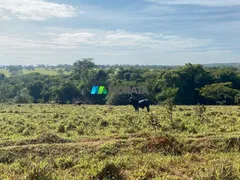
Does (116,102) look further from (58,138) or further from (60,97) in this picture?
(58,138)

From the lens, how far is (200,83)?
A: 53.3 meters

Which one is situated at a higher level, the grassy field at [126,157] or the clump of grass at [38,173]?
the clump of grass at [38,173]

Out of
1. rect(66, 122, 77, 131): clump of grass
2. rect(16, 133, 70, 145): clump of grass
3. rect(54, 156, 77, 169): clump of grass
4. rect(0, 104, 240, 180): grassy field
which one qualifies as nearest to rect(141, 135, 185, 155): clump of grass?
rect(0, 104, 240, 180): grassy field

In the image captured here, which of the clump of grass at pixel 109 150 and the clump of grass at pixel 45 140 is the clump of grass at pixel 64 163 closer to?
the clump of grass at pixel 109 150

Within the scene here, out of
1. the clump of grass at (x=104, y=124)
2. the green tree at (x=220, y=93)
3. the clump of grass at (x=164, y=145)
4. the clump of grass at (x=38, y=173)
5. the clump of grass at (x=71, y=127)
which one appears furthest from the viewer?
the green tree at (x=220, y=93)

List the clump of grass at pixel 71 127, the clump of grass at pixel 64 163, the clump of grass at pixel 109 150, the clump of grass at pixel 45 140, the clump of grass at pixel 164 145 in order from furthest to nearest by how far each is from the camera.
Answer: the clump of grass at pixel 71 127 → the clump of grass at pixel 45 140 → the clump of grass at pixel 164 145 → the clump of grass at pixel 109 150 → the clump of grass at pixel 64 163

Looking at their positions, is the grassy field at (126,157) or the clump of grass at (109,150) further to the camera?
the clump of grass at (109,150)

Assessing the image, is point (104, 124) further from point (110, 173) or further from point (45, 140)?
point (110, 173)

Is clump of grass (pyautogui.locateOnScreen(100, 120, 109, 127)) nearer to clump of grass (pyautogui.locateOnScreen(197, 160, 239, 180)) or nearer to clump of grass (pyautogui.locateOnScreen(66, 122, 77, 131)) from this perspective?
clump of grass (pyautogui.locateOnScreen(66, 122, 77, 131))

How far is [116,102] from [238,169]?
37775mm

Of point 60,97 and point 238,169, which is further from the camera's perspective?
point 60,97

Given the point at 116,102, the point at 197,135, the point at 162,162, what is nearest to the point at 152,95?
the point at 116,102

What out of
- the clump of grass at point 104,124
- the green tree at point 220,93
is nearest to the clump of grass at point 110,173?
the clump of grass at point 104,124

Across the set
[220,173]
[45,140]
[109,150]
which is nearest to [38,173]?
[109,150]
